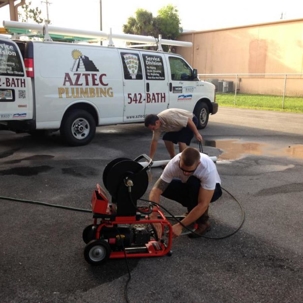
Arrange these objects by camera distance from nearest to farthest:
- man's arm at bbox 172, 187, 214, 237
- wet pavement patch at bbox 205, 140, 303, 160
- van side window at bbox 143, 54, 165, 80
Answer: man's arm at bbox 172, 187, 214, 237, wet pavement patch at bbox 205, 140, 303, 160, van side window at bbox 143, 54, 165, 80

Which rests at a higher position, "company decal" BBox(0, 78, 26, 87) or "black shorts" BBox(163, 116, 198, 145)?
"company decal" BBox(0, 78, 26, 87)

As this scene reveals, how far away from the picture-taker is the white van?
7.21m

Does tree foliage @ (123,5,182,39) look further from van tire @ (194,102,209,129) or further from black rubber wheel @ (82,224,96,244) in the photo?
black rubber wheel @ (82,224,96,244)

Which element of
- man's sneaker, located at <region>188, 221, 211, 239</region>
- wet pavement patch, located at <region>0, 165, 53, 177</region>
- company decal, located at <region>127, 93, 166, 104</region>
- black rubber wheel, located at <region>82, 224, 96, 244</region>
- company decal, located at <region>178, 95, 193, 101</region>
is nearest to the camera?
black rubber wheel, located at <region>82, 224, 96, 244</region>

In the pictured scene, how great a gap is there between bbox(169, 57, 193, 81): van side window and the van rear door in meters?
4.20

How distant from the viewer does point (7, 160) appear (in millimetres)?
7016

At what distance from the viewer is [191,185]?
12.3 feet

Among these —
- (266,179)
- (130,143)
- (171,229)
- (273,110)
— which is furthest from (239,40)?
(171,229)

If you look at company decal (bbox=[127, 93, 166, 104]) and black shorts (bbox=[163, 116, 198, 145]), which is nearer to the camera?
black shorts (bbox=[163, 116, 198, 145])

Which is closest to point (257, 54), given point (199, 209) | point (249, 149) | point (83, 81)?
point (249, 149)

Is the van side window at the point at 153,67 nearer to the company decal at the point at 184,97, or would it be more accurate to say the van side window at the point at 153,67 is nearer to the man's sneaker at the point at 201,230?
the company decal at the point at 184,97

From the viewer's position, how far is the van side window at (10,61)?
6.93m

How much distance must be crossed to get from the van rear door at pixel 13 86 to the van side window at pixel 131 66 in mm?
2504

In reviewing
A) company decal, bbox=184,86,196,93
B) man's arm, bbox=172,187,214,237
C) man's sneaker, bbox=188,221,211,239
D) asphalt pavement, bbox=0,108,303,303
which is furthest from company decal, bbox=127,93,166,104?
man's arm, bbox=172,187,214,237
